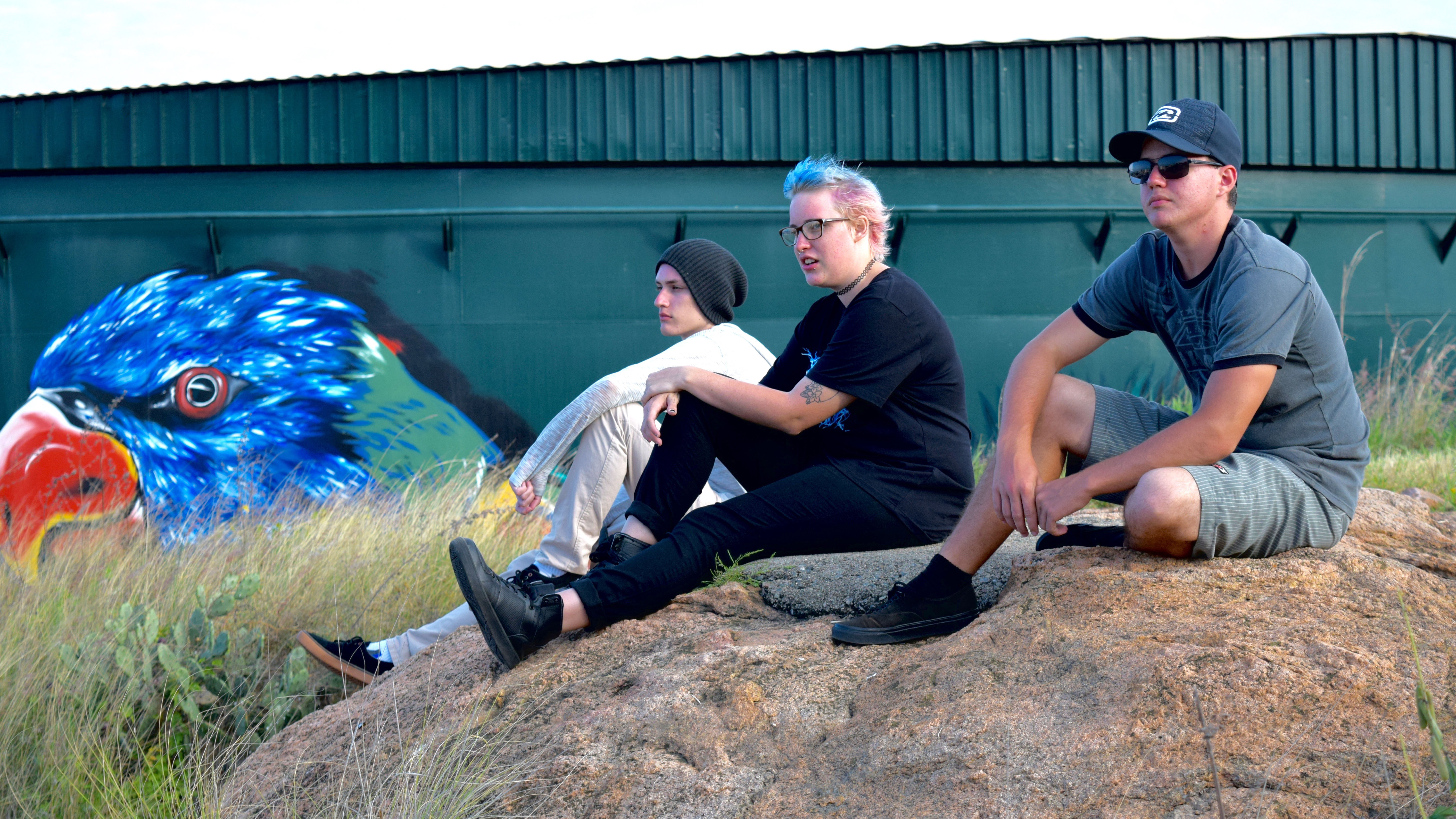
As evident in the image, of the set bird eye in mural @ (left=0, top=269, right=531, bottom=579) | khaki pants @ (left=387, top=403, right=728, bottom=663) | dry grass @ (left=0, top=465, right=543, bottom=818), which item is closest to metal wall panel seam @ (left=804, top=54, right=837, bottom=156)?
bird eye in mural @ (left=0, top=269, right=531, bottom=579)

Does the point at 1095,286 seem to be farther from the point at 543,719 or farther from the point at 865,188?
the point at 543,719

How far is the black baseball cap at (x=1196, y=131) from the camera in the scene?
7.64ft

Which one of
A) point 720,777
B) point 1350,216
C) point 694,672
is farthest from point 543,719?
point 1350,216

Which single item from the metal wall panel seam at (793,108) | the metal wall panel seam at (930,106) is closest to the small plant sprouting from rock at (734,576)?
the metal wall panel seam at (793,108)

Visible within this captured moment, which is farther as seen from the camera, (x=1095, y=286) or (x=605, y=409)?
(x=605, y=409)

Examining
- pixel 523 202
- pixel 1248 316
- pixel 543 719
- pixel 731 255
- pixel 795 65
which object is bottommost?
pixel 543 719

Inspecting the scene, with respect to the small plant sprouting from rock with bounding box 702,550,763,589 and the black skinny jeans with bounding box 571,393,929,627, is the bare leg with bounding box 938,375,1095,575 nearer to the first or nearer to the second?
the black skinny jeans with bounding box 571,393,929,627

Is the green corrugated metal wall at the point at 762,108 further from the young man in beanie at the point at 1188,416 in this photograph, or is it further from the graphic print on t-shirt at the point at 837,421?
the young man in beanie at the point at 1188,416

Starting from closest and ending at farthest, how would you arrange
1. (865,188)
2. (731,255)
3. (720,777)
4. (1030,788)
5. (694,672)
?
1. (1030,788)
2. (720,777)
3. (694,672)
4. (865,188)
5. (731,255)

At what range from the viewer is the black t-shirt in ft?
9.37

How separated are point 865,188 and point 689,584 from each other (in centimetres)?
136

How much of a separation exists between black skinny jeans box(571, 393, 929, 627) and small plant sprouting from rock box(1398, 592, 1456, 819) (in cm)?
136

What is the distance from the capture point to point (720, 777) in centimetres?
212

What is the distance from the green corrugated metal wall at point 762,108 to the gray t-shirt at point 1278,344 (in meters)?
5.74
